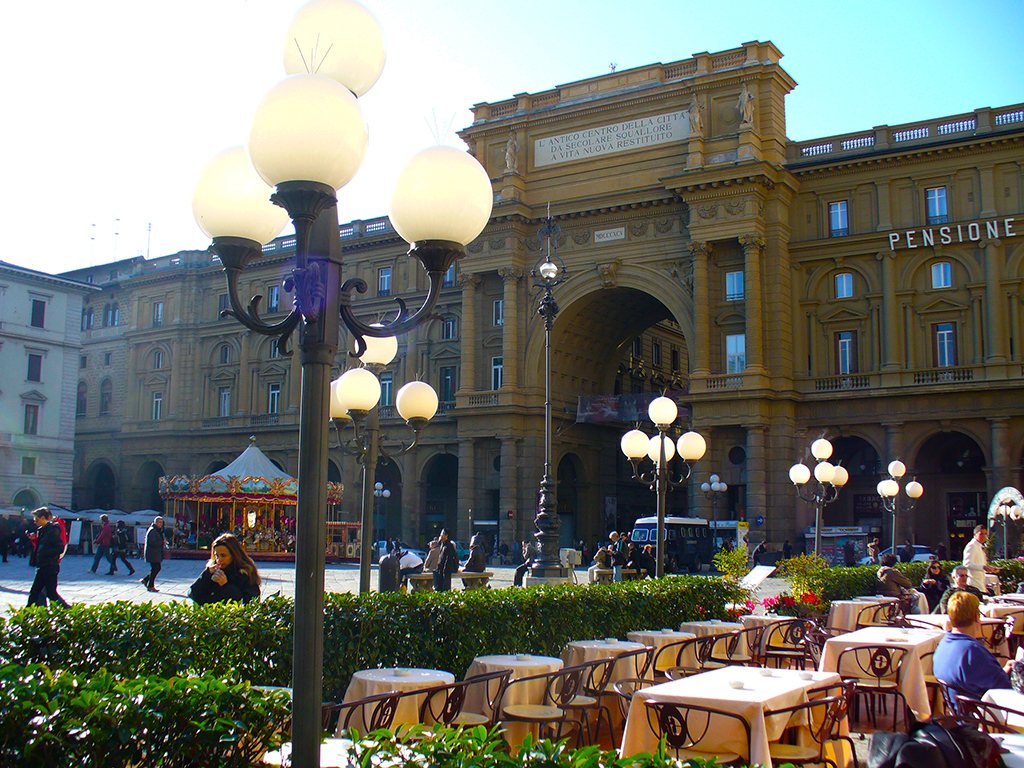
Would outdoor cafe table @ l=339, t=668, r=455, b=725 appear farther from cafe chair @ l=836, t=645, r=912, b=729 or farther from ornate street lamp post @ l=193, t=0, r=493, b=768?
cafe chair @ l=836, t=645, r=912, b=729

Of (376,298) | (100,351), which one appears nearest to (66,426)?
(100,351)

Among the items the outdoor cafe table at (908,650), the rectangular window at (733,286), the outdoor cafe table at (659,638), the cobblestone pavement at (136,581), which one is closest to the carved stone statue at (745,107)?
the rectangular window at (733,286)

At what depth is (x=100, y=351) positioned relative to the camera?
63.2 m

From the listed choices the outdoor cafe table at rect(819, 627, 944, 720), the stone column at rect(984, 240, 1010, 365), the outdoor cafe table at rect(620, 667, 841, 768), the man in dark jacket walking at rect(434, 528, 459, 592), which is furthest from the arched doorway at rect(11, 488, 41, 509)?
the outdoor cafe table at rect(620, 667, 841, 768)

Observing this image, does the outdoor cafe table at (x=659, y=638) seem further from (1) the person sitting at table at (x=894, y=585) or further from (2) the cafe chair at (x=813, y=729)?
(1) the person sitting at table at (x=894, y=585)

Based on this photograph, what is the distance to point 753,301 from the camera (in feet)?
124

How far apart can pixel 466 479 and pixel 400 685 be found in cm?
3683

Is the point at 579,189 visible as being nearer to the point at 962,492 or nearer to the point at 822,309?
the point at 822,309

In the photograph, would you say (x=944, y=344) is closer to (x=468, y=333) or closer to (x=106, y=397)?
(x=468, y=333)

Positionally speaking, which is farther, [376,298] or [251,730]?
[376,298]

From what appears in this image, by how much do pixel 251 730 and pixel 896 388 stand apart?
118 feet

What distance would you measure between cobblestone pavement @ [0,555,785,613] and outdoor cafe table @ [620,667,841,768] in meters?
10.5

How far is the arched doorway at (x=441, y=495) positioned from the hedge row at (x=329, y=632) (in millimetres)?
39855

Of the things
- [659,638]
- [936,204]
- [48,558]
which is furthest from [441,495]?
[659,638]
